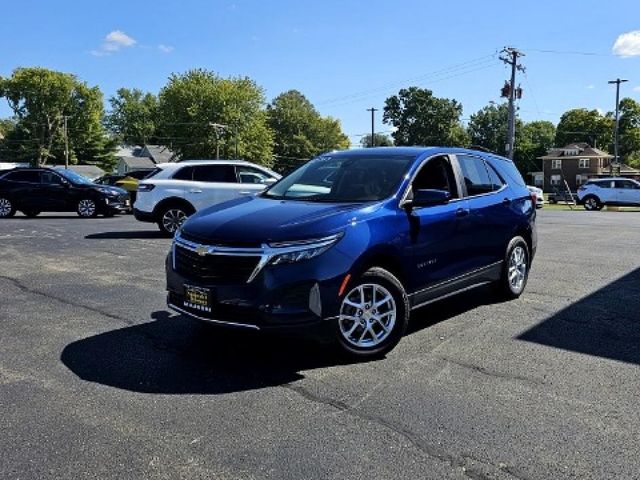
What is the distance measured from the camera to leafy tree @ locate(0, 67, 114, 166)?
86750mm

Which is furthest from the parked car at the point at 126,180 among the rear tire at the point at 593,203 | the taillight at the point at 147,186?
the rear tire at the point at 593,203

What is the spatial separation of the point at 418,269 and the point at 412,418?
179 centimetres

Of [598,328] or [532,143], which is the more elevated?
[532,143]

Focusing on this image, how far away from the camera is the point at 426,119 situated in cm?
9831

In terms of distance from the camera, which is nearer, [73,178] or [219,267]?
[219,267]

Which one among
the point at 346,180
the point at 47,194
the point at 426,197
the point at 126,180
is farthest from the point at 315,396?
the point at 126,180

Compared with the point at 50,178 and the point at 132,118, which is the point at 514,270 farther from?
the point at 132,118

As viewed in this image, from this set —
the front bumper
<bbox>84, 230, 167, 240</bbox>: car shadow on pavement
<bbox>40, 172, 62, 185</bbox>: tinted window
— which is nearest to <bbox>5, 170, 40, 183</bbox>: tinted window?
<bbox>40, 172, 62, 185</bbox>: tinted window

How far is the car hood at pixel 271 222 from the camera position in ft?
14.5

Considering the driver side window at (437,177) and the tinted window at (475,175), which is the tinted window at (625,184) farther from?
the driver side window at (437,177)

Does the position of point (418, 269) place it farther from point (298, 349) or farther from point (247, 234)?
point (247, 234)

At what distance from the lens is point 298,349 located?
5078 millimetres

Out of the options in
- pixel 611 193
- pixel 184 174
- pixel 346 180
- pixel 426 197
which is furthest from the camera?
pixel 611 193

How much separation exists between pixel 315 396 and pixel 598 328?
3.24 meters
